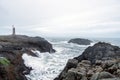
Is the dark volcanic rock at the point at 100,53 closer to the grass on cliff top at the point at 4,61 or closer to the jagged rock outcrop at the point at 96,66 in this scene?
the jagged rock outcrop at the point at 96,66

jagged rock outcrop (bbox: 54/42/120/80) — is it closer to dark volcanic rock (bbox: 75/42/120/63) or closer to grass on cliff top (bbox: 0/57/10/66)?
dark volcanic rock (bbox: 75/42/120/63)

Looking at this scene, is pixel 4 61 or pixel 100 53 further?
pixel 100 53

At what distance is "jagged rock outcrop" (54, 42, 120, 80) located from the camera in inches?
631

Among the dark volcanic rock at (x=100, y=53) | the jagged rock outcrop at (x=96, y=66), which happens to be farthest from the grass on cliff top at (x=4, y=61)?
the dark volcanic rock at (x=100, y=53)

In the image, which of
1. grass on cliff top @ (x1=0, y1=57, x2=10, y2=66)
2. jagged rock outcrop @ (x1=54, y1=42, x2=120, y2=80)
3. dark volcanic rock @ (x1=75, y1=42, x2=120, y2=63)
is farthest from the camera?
dark volcanic rock @ (x1=75, y1=42, x2=120, y2=63)

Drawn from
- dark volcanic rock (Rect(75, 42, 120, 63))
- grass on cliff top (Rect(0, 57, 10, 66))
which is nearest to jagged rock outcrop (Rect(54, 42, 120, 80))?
dark volcanic rock (Rect(75, 42, 120, 63))

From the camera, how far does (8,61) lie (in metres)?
24.9

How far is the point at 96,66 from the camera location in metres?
20.1

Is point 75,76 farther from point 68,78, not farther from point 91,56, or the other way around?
point 91,56

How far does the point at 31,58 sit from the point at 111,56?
9300 millimetres

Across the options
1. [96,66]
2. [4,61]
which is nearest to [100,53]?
[96,66]

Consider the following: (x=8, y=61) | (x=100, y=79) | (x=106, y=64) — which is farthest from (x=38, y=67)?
(x=100, y=79)

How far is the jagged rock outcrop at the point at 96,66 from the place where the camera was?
52.6ft

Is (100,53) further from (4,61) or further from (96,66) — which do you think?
(4,61)
